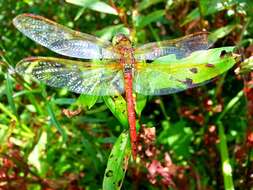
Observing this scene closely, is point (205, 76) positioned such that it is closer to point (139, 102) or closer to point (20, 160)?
point (139, 102)

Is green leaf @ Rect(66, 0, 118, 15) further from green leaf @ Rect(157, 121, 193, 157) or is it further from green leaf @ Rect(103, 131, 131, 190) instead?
green leaf @ Rect(103, 131, 131, 190)

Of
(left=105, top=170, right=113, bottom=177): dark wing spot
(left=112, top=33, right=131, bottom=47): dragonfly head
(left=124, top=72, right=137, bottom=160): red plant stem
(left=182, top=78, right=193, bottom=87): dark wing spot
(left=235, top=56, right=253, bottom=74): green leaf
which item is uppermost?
(left=112, top=33, right=131, bottom=47): dragonfly head

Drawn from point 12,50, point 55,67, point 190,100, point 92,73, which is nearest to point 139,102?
point 92,73

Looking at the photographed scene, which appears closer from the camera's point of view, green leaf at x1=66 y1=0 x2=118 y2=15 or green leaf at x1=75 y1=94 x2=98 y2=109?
green leaf at x1=75 y1=94 x2=98 y2=109

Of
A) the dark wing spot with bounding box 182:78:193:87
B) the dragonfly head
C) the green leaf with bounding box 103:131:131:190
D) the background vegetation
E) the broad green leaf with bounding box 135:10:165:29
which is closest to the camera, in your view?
the green leaf with bounding box 103:131:131:190

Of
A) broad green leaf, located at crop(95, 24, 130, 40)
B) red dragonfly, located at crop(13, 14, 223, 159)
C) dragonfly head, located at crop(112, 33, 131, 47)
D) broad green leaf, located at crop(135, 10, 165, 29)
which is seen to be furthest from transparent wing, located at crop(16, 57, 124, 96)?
broad green leaf, located at crop(135, 10, 165, 29)

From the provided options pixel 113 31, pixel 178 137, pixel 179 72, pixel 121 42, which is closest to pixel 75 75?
pixel 121 42
